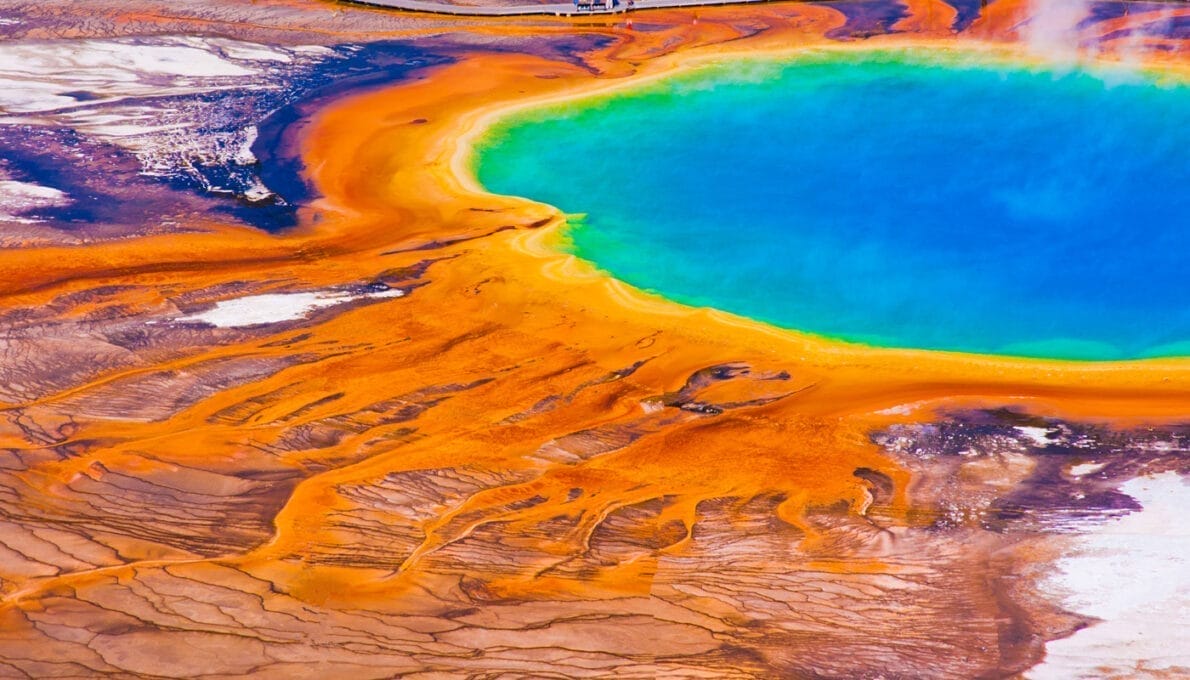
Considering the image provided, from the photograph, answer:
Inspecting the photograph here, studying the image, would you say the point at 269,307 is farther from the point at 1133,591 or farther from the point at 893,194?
the point at 1133,591

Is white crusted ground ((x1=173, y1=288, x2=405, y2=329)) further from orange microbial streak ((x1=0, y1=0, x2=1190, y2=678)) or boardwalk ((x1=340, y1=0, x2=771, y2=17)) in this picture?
boardwalk ((x1=340, y1=0, x2=771, y2=17))

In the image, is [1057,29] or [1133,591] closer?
[1133,591]

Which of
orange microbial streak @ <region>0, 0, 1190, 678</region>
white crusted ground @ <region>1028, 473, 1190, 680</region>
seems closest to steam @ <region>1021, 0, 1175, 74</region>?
orange microbial streak @ <region>0, 0, 1190, 678</region>

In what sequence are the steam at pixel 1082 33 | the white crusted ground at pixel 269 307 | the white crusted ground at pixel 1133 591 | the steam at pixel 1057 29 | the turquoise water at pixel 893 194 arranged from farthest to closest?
the steam at pixel 1057 29 < the steam at pixel 1082 33 < the turquoise water at pixel 893 194 < the white crusted ground at pixel 269 307 < the white crusted ground at pixel 1133 591

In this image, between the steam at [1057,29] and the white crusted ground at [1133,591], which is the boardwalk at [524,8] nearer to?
the steam at [1057,29]

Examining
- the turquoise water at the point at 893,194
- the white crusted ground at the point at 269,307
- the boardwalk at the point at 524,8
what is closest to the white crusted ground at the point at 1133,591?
the turquoise water at the point at 893,194

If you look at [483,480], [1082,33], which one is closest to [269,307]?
[483,480]

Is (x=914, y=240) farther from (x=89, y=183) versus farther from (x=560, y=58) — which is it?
(x=89, y=183)
